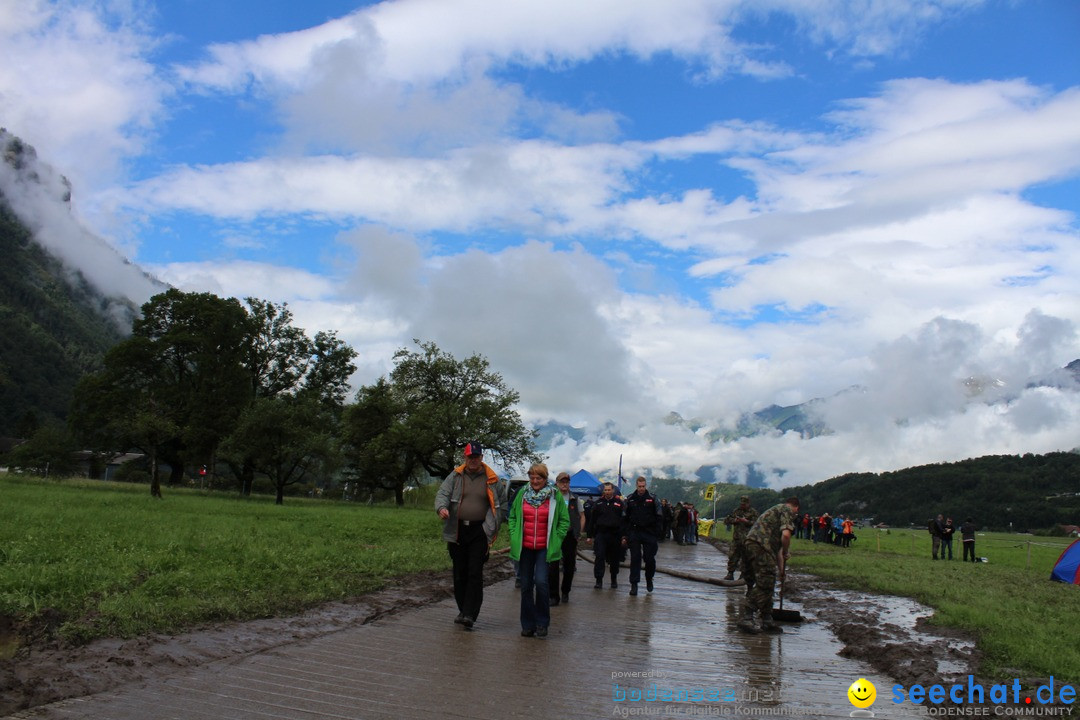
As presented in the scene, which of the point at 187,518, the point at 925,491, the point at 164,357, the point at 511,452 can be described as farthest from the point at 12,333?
the point at 925,491

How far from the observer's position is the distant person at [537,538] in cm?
876

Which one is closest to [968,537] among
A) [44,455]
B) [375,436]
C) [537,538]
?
[537,538]

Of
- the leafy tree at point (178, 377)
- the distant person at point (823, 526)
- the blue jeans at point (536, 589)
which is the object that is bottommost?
the distant person at point (823, 526)

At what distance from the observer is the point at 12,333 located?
12912 cm

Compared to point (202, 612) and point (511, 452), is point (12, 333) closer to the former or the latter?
point (511, 452)

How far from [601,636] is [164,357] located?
165 feet

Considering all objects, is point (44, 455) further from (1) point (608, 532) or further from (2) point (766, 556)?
(2) point (766, 556)

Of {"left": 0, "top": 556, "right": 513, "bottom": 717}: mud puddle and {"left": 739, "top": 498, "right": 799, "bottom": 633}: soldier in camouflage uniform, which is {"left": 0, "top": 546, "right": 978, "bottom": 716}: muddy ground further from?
{"left": 739, "top": 498, "right": 799, "bottom": 633}: soldier in camouflage uniform

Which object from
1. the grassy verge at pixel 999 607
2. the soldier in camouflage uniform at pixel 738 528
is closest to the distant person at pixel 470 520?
the grassy verge at pixel 999 607

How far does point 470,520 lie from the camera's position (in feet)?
29.6

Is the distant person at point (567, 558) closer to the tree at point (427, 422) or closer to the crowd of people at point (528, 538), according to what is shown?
the crowd of people at point (528, 538)

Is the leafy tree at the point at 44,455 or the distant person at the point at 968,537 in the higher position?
the leafy tree at the point at 44,455

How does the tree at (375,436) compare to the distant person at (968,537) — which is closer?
the distant person at (968,537)

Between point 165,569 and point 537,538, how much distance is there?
4927 millimetres
